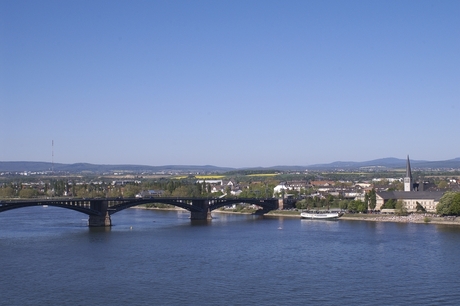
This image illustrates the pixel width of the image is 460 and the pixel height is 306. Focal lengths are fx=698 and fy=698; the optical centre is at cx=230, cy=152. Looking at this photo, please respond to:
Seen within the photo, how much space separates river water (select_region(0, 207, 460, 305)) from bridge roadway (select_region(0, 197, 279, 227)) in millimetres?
1232

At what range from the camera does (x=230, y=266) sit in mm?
20547

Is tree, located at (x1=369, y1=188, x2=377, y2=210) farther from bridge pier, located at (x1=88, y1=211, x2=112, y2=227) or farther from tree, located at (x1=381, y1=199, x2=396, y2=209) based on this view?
bridge pier, located at (x1=88, y1=211, x2=112, y2=227)

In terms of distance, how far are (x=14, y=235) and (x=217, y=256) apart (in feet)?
34.8

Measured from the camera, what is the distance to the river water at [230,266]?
16.4m

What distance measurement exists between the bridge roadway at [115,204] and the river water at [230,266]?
4.04 ft

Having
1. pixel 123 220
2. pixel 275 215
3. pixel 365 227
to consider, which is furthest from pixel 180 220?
pixel 365 227

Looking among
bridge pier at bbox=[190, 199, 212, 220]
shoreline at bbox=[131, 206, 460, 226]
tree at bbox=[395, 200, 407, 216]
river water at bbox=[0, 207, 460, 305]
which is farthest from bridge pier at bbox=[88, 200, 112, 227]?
tree at bbox=[395, 200, 407, 216]

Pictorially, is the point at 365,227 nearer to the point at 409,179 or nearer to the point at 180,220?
the point at 180,220

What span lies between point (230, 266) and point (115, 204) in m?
18.3

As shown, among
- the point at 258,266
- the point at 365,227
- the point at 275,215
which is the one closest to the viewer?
the point at 258,266

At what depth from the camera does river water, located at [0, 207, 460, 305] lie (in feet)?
53.9

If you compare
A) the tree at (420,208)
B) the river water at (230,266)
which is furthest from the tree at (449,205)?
the river water at (230,266)

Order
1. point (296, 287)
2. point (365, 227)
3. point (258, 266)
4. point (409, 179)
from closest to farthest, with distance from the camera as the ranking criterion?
point (296, 287)
point (258, 266)
point (365, 227)
point (409, 179)

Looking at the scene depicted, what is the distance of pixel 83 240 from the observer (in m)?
27.2
